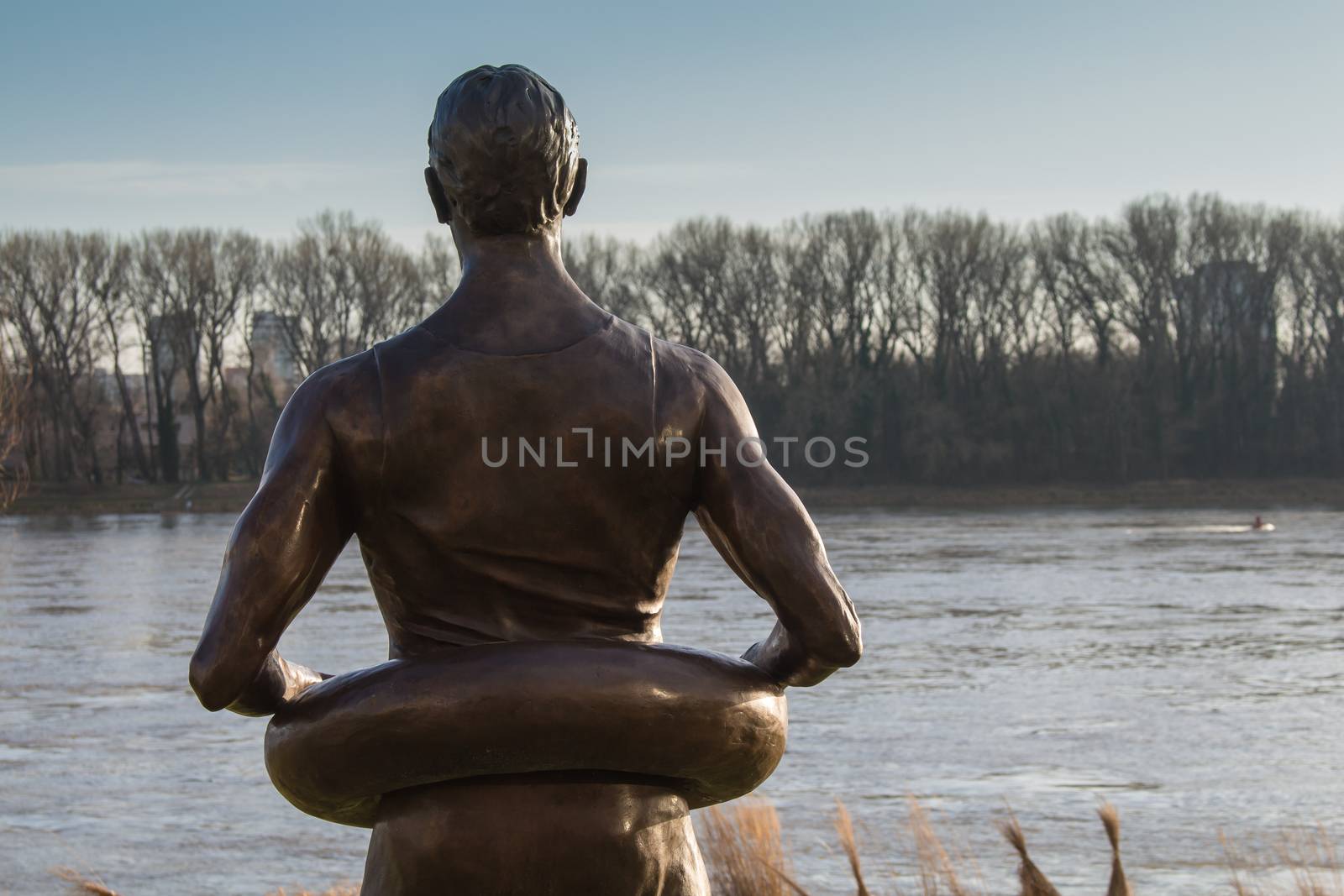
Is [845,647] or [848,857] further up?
[845,647]

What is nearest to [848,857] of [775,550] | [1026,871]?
[1026,871]

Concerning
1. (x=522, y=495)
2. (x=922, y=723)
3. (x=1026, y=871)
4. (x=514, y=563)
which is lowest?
(x=922, y=723)

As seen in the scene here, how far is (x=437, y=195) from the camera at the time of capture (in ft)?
8.94

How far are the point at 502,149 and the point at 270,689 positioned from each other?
866 mm

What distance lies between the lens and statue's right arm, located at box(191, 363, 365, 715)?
2.43 metres

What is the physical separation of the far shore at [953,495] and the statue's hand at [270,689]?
57.8 meters

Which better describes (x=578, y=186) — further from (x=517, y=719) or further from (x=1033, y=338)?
(x=1033, y=338)

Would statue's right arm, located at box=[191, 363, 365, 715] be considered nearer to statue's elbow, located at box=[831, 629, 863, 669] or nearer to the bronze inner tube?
the bronze inner tube

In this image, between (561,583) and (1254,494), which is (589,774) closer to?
(561,583)

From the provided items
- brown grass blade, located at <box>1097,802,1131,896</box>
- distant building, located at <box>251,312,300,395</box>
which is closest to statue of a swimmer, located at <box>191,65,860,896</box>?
brown grass blade, located at <box>1097,802,1131,896</box>

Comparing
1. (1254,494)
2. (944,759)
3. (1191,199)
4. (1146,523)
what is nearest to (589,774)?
(944,759)

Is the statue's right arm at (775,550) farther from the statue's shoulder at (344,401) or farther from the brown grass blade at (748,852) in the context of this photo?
the brown grass blade at (748,852)

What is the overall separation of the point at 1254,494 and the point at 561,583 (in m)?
63.3

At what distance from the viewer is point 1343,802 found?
458 inches
